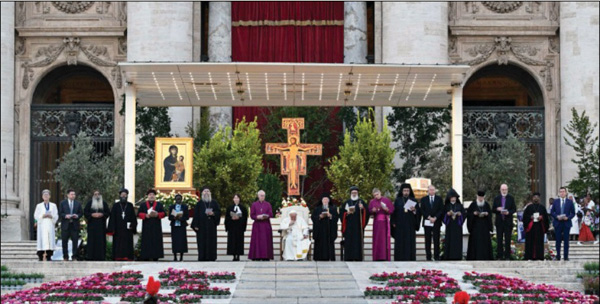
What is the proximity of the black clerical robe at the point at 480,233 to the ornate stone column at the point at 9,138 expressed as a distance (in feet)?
53.4

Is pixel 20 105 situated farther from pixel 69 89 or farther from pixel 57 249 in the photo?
pixel 57 249

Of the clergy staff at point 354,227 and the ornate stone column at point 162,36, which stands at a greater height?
the ornate stone column at point 162,36

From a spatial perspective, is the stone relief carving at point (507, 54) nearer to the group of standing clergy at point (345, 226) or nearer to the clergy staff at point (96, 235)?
the group of standing clergy at point (345, 226)

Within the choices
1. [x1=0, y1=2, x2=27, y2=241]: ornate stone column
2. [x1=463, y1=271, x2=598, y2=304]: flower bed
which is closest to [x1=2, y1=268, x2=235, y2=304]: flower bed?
[x1=463, y1=271, x2=598, y2=304]: flower bed

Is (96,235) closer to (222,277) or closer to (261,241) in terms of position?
(261,241)

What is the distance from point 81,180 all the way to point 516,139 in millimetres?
12967

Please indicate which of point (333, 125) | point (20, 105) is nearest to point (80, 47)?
point (20, 105)

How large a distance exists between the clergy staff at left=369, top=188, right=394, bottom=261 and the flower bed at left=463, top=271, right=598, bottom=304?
4042mm

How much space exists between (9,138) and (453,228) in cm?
1763

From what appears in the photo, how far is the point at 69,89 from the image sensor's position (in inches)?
1762

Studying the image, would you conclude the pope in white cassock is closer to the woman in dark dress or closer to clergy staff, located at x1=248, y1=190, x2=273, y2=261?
clergy staff, located at x1=248, y1=190, x2=273, y2=261

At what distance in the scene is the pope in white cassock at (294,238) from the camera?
1056 inches

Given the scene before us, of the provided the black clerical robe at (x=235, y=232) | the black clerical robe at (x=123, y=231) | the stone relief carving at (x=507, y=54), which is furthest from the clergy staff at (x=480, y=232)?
the stone relief carving at (x=507, y=54)

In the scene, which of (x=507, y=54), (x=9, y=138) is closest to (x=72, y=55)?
(x=9, y=138)
